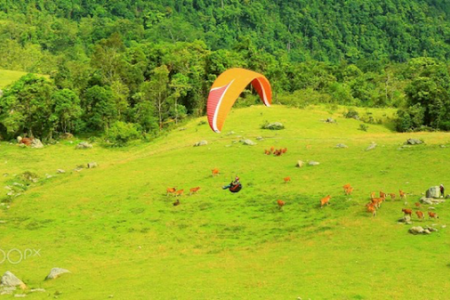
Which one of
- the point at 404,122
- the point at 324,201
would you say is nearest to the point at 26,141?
the point at 324,201

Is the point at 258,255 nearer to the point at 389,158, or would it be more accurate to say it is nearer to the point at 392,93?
the point at 389,158

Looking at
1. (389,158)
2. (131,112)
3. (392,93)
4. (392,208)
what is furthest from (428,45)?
(392,208)

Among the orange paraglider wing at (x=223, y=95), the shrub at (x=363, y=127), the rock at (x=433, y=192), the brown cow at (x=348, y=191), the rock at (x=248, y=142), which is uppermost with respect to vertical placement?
the orange paraglider wing at (x=223, y=95)

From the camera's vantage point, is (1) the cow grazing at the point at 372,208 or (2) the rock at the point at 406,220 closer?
(2) the rock at the point at 406,220

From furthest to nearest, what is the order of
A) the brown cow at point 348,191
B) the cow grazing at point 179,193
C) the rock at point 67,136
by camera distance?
the rock at point 67,136 → the cow grazing at point 179,193 → the brown cow at point 348,191

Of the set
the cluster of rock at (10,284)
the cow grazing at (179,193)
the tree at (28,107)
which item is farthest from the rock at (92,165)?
the cluster of rock at (10,284)

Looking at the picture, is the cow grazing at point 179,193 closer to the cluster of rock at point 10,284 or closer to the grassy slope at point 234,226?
the grassy slope at point 234,226

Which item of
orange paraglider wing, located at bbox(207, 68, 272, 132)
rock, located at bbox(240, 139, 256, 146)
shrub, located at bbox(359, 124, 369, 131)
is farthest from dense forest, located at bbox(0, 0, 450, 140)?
orange paraglider wing, located at bbox(207, 68, 272, 132)
